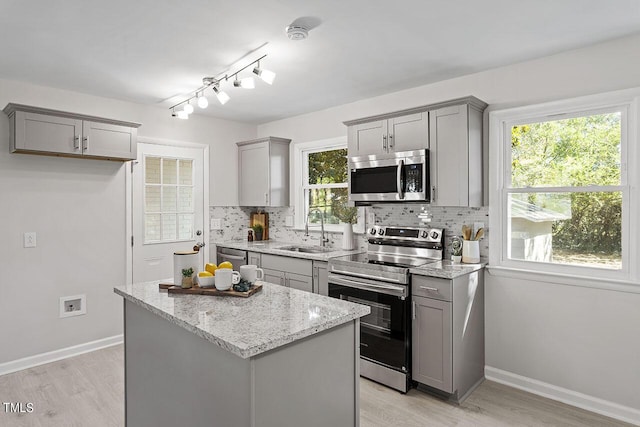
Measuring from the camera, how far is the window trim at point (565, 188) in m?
2.55

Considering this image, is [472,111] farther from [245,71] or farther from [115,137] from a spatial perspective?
[115,137]

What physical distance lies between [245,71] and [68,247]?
7.70ft

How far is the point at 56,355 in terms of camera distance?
3578mm

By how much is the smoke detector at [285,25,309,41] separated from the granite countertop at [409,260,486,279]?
1768mm

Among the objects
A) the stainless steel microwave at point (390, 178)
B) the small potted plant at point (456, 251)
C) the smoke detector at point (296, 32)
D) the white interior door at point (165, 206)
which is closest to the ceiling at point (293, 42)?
the smoke detector at point (296, 32)

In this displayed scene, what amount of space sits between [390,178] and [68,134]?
2.80 m

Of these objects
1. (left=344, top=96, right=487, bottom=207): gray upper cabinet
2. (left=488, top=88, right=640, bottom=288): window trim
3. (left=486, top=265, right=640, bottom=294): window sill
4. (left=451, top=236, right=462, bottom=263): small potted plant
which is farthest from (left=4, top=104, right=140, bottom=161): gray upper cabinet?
(left=486, top=265, right=640, bottom=294): window sill

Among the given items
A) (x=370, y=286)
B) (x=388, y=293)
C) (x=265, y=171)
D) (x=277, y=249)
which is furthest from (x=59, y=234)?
(x=388, y=293)

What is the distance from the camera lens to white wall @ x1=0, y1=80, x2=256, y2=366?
3.37 meters

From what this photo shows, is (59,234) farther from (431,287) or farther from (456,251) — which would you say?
(456,251)

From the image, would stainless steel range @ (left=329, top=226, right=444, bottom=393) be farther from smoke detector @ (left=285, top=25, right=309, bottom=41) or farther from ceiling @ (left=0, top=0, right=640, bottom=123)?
smoke detector @ (left=285, top=25, right=309, bottom=41)

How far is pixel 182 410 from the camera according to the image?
1759mm

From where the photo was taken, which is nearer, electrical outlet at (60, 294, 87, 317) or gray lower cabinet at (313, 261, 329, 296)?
gray lower cabinet at (313, 261, 329, 296)

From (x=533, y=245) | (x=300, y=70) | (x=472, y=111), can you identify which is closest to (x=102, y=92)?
(x=300, y=70)
